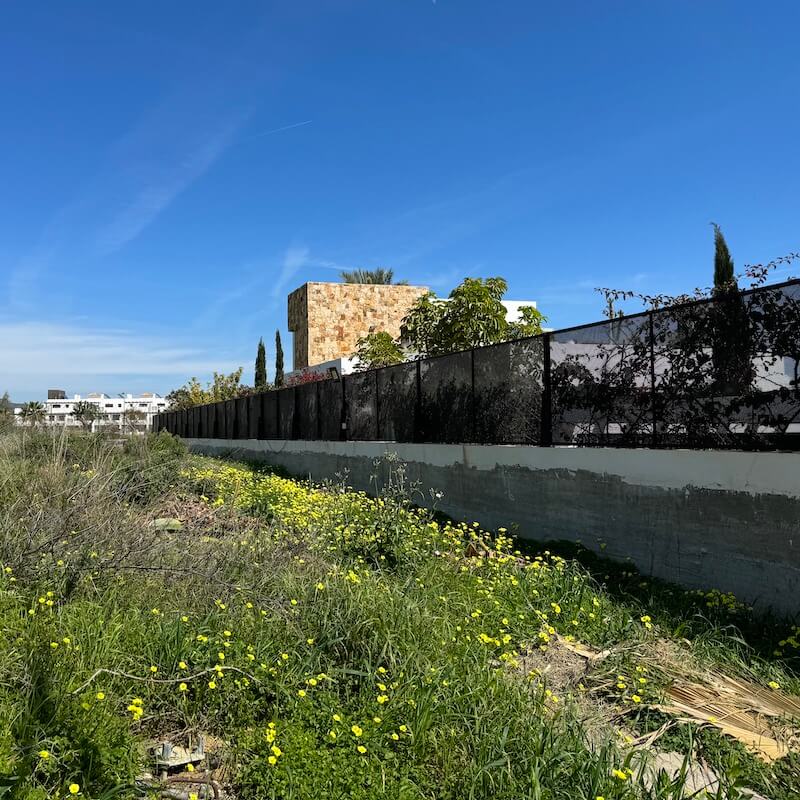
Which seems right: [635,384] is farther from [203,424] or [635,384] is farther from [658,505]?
[203,424]

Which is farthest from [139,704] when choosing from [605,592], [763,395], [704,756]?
[763,395]

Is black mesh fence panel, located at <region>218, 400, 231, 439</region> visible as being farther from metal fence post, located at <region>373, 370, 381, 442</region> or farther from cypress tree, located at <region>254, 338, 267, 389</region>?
cypress tree, located at <region>254, 338, 267, 389</region>

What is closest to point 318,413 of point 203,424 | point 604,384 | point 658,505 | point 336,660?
point 604,384

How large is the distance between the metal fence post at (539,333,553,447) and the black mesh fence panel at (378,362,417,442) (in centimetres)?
382

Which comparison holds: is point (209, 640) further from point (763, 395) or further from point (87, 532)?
point (763, 395)

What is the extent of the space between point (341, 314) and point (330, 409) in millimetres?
34155

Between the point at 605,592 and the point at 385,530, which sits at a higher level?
the point at 385,530

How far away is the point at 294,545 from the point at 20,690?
3.15 metres

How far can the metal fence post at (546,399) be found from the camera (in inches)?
342

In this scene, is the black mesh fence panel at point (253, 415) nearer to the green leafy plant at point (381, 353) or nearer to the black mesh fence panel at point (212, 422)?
the green leafy plant at point (381, 353)

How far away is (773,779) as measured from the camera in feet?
10.8

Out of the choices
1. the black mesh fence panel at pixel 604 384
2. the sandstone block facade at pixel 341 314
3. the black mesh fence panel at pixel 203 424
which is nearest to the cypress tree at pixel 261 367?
the sandstone block facade at pixel 341 314

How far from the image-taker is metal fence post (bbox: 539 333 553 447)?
8.70m

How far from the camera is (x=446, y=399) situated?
11.3 meters
